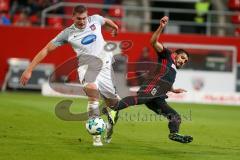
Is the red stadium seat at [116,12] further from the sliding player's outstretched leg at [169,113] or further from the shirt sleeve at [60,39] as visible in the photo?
the shirt sleeve at [60,39]

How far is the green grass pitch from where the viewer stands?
11453 millimetres

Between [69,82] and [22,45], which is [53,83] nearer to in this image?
[69,82]

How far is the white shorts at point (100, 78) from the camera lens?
12711mm

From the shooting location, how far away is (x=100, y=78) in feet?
42.7

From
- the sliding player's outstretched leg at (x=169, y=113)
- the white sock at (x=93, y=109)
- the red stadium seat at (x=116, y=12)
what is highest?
the white sock at (x=93, y=109)

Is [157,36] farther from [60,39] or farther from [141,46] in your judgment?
[141,46]

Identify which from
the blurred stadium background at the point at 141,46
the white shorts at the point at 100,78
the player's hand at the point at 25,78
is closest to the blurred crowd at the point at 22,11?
the blurred stadium background at the point at 141,46

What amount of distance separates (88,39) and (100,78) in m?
0.83

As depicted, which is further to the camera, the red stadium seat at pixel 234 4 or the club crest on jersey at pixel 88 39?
the red stadium seat at pixel 234 4

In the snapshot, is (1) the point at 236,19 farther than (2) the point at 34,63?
Yes

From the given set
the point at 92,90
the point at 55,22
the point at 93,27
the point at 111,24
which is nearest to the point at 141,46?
the point at 55,22

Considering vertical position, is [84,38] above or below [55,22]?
above

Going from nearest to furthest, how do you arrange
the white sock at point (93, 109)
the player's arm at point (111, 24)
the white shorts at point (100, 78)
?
1. the white sock at point (93, 109)
2. the white shorts at point (100, 78)
3. the player's arm at point (111, 24)

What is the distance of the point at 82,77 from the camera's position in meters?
12.7
